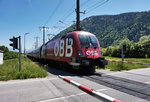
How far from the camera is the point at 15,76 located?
7891 mm

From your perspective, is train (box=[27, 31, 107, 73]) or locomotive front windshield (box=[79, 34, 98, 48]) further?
locomotive front windshield (box=[79, 34, 98, 48])

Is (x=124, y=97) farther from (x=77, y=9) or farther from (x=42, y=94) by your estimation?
(x=77, y=9)

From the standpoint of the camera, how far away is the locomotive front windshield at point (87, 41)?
9.74 metres

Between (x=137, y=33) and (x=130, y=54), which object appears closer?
(x=130, y=54)

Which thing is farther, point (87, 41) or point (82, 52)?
point (87, 41)

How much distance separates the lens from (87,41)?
10.0 metres

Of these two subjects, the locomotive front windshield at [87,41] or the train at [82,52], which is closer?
the train at [82,52]

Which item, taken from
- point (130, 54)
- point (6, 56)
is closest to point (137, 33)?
point (130, 54)

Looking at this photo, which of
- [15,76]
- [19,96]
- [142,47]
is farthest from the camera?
[142,47]

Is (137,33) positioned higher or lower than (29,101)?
higher

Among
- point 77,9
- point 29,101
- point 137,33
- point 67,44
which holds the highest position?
point 137,33

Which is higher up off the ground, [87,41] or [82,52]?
[87,41]

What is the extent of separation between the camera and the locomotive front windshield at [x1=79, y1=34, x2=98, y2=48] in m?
9.74

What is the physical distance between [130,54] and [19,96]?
44567 mm
